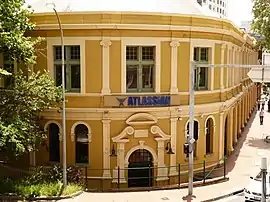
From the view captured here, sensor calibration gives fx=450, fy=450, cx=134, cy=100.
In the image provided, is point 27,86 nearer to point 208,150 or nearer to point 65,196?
point 65,196

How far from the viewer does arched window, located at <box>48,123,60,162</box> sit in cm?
2284

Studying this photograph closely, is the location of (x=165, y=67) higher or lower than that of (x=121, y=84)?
higher

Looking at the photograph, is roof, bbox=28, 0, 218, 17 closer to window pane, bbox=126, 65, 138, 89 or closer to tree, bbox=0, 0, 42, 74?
window pane, bbox=126, 65, 138, 89

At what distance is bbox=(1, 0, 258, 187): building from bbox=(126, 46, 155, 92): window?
0.16 feet

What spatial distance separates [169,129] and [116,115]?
2872mm

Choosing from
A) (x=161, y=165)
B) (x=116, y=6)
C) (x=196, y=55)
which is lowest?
(x=161, y=165)

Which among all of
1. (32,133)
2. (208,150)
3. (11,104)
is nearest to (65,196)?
(32,133)

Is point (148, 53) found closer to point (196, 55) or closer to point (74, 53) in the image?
point (196, 55)

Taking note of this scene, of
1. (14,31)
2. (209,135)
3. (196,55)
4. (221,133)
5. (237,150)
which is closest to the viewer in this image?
(14,31)

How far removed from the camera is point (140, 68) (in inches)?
879

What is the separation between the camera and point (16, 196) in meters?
18.0

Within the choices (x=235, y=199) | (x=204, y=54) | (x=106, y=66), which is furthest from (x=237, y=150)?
(x=106, y=66)

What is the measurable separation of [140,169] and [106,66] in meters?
5.36

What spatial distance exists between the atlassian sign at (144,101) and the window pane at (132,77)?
77cm
